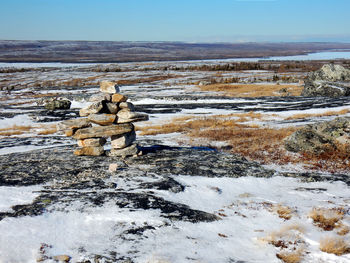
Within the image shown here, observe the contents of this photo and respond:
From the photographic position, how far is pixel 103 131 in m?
16.6

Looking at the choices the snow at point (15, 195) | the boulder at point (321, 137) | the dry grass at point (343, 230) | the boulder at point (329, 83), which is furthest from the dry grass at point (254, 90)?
the dry grass at point (343, 230)

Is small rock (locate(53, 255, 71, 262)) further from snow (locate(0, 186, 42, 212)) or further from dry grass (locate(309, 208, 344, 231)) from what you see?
dry grass (locate(309, 208, 344, 231))

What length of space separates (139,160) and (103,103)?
11.4 feet

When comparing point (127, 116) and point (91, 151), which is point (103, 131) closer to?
point (127, 116)

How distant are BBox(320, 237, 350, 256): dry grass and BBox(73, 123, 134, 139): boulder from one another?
10.5m

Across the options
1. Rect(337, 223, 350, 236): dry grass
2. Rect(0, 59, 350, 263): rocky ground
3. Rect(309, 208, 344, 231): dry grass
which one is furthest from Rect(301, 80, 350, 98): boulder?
Rect(337, 223, 350, 236): dry grass

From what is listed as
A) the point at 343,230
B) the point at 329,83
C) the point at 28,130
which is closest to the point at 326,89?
the point at 329,83

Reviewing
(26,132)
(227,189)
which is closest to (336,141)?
(227,189)

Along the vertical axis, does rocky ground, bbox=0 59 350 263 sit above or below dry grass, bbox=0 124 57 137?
above

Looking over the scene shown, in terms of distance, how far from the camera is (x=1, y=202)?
1116cm

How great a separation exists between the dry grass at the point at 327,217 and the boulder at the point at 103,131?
942 cm

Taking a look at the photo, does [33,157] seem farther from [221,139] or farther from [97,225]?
[221,139]

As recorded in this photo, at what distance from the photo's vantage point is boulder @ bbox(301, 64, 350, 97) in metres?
49.0

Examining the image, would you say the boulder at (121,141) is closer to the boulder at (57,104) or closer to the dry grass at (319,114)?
the dry grass at (319,114)
